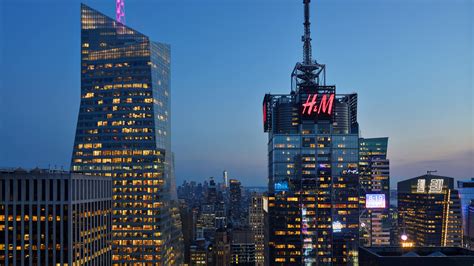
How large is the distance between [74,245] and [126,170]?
205 ft

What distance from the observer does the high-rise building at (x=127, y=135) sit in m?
155

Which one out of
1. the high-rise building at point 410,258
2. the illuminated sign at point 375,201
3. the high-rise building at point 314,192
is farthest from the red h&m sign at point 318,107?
the high-rise building at point 410,258

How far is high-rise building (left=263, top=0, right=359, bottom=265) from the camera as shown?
178 metres

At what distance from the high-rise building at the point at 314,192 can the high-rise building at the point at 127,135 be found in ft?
A: 139

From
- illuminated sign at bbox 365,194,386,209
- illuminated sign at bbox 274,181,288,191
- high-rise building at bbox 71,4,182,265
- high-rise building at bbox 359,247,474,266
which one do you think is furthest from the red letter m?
high-rise building at bbox 359,247,474,266

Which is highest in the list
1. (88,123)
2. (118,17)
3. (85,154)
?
(118,17)

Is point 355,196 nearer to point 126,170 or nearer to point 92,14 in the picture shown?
point 126,170

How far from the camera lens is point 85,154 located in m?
159

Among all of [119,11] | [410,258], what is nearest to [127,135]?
[119,11]

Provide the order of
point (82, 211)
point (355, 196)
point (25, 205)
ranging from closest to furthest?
1. point (25, 205)
2. point (82, 211)
3. point (355, 196)

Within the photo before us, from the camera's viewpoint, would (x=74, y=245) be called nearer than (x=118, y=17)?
Yes

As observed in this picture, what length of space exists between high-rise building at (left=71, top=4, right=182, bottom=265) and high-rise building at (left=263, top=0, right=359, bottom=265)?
4250 centimetres

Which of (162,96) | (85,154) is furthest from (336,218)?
(85,154)

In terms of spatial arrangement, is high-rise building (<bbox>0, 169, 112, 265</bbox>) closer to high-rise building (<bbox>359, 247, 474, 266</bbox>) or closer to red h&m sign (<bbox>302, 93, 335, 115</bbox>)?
high-rise building (<bbox>359, 247, 474, 266</bbox>)
